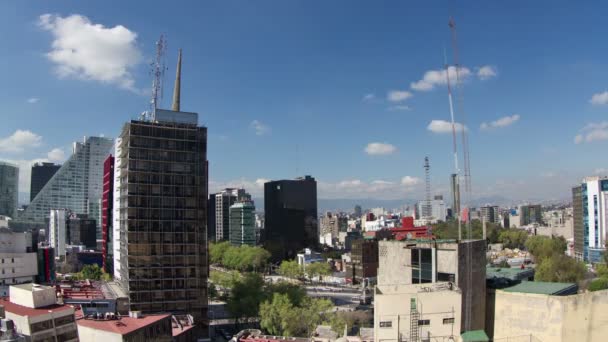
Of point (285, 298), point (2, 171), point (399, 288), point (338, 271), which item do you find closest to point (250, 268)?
point (338, 271)

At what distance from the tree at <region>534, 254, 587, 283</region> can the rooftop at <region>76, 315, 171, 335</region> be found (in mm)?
59256

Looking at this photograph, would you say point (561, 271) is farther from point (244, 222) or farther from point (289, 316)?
point (244, 222)

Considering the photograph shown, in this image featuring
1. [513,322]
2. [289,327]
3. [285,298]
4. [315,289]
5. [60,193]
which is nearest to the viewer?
[513,322]

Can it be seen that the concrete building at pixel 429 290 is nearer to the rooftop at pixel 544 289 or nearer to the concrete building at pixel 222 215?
the rooftop at pixel 544 289

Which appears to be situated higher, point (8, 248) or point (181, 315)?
point (8, 248)

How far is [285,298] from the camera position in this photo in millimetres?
50375

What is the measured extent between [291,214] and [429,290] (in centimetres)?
12042

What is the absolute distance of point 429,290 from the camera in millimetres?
32344

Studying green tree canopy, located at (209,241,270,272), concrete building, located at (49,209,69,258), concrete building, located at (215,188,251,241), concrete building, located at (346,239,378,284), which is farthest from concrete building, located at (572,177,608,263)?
concrete building, located at (49,209,69,258)

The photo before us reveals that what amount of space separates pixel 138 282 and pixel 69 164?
146 metres

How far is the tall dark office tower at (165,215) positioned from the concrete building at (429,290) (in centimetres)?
2511

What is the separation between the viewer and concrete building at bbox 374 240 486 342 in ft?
104

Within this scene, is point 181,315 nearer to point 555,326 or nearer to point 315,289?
point 555,326

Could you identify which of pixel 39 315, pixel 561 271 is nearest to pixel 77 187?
pixel 561 271
